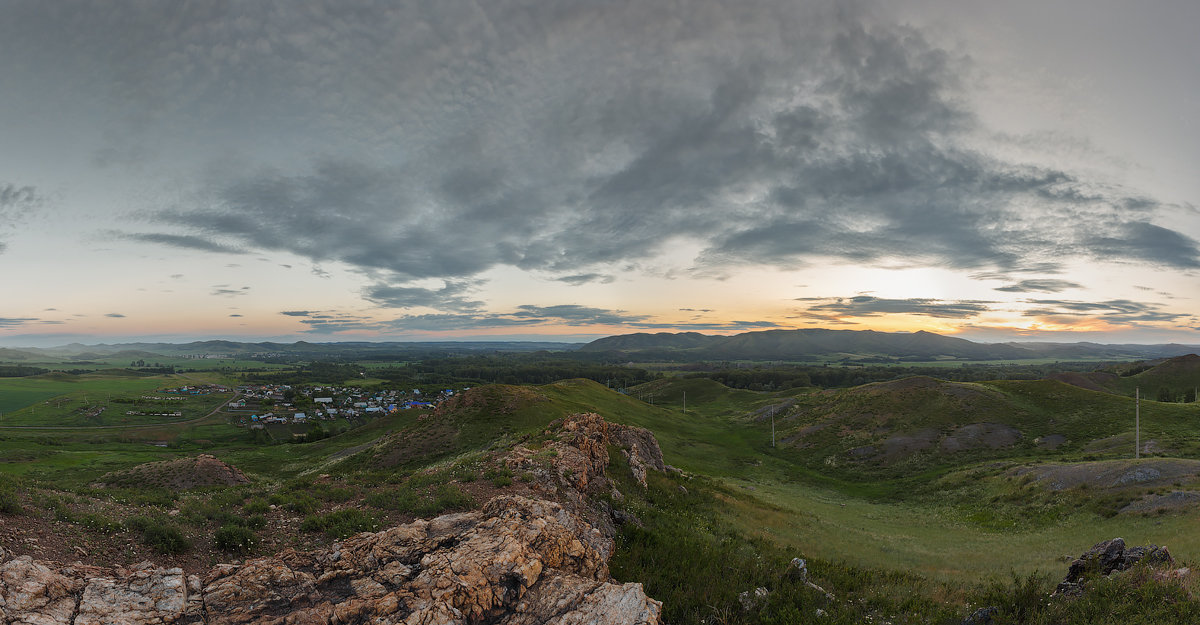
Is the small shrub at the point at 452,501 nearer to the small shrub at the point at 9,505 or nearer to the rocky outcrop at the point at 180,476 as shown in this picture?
the small shrub at the point at 9,505

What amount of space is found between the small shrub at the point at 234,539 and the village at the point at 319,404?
402 feet

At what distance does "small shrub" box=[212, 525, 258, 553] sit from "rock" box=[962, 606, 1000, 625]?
20954 mm

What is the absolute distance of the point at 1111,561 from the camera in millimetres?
14203

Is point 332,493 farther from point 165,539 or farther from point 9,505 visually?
point 9,505

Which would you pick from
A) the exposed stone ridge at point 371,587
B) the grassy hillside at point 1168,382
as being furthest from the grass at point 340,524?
the grassy hillside at point 1168,382

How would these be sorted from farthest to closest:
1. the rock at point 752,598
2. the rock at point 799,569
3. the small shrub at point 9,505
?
the rock at point 799,569 → the rock at point 752,598 → the small shrub at point 9,505

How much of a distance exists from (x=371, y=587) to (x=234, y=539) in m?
5.98

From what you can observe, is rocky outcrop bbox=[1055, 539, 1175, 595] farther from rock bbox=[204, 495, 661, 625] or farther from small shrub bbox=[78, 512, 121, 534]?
small shrub bbox=[78, 512, 121, 534]

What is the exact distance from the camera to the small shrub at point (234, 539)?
13.2 meters

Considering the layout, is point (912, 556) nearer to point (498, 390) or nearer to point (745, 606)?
point (745, 606)

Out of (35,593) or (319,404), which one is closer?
(35,593)

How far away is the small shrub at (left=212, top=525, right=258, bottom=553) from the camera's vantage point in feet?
43.2

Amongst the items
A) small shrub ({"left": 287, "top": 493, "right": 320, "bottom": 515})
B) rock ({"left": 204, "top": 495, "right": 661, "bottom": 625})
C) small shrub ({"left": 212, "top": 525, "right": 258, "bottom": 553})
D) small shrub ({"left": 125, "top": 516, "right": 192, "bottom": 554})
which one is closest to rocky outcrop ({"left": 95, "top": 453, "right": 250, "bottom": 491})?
small shrub ({"left": 287, "top": 493, "right": 320, "bottom": 515})

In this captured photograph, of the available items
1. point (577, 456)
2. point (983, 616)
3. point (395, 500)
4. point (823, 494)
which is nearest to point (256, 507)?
point (395, 500)
